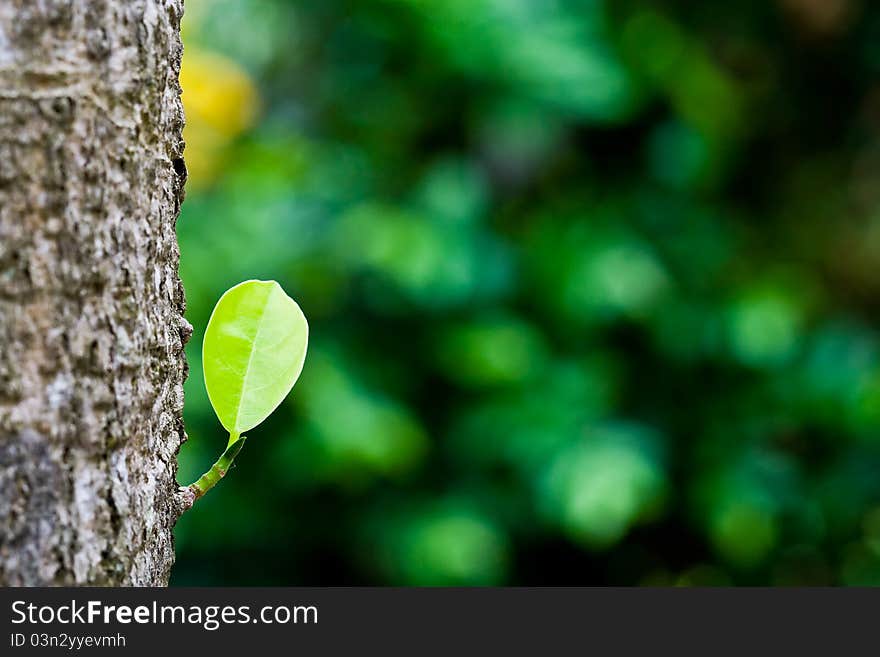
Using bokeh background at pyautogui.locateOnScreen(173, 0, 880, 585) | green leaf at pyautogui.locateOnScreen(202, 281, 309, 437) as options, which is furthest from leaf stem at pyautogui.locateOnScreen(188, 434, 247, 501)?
bokeh background at pyautogui.locateOnScreen(173, 0, 880, 585)

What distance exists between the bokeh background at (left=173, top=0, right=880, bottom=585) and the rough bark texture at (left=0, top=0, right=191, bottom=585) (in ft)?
3.41

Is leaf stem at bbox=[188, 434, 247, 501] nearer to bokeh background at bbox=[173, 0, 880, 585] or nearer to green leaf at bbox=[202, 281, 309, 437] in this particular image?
green leaf at bbox=[202, 281, 309, 437]

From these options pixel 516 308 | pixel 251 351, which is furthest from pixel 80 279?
pixel 516 308

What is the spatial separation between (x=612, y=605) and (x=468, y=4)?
1.24 m

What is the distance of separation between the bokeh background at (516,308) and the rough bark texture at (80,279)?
3.41ft

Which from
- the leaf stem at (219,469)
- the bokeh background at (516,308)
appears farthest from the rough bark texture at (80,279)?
the bokeh background at (516,308)

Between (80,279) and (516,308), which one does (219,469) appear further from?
(516,308)

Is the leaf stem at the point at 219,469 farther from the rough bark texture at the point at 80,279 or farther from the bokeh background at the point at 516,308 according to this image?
the bokeh background at the point at 516,308

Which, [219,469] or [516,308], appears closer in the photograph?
[219,469]

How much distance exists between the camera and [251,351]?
356 millimetres

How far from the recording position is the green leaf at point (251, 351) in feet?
1.16

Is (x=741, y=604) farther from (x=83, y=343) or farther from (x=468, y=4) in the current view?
(x=468, y=4)

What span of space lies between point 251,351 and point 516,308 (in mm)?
1216

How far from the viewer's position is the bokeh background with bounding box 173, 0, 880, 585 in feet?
4.70
